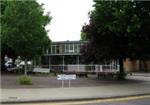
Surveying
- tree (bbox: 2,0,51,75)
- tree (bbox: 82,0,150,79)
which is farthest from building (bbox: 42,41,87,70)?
tree (bbox: 2,0,51,75)

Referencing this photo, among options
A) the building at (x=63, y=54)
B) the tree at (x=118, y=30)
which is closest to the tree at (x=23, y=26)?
the tree at (x=118, y=30)

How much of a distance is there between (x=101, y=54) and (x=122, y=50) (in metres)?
2.12

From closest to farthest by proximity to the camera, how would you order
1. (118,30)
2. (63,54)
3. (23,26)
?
(118,30)
(23,26)
(63,54)

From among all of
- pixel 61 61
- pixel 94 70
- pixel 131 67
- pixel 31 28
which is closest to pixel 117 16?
pixel 31 28

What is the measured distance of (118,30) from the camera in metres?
31.1

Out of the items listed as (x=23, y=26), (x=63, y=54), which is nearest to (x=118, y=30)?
(x=23, y=26)

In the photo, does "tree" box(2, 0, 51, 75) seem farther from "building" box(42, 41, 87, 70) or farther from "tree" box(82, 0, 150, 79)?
"building" box(42, 41, 87, 70)

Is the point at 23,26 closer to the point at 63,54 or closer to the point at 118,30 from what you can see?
the point at 118,30

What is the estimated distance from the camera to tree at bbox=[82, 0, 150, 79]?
29.8 metres

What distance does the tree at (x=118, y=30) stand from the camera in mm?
29766

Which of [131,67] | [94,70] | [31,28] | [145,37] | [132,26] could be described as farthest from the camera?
[131,67]

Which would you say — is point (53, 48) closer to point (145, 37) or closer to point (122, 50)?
point (122, 50)

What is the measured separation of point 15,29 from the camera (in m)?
36.8

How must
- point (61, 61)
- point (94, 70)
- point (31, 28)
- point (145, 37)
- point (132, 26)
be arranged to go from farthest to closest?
point (61, 61), point (94, 70), point (31, 28), point (145, 37), point (132, 26)
